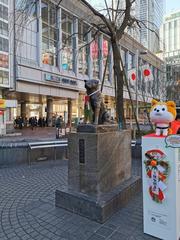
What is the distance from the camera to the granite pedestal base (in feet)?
13.9

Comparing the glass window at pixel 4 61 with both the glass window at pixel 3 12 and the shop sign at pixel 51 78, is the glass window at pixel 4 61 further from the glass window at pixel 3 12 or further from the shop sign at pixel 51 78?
the shop sign at pixel 51 78

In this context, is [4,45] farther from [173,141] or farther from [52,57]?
[173,141]

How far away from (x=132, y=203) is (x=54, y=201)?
1657 millimetres

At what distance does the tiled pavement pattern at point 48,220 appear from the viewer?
12.3 ft

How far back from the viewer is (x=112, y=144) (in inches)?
195

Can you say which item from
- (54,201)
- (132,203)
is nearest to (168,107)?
(132,203)

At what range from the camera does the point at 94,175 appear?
14.8 ft

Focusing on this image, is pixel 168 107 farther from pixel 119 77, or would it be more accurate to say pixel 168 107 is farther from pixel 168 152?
pixel 119 77

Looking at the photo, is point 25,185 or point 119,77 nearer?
point 25,185

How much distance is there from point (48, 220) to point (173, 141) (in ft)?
8.46

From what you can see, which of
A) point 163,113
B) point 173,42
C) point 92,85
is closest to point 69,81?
point 173,42

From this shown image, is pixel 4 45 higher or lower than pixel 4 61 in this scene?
higher

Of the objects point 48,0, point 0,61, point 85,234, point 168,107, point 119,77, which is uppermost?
point 48,0

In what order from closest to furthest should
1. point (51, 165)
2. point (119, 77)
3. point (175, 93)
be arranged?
point (51, 165)
point (119, 77)
point (175, 93)
